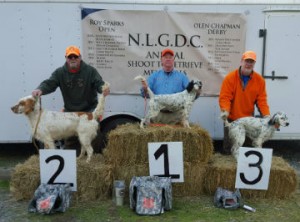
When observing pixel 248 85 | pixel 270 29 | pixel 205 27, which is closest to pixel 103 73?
pixel 205 27

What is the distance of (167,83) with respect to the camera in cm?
522

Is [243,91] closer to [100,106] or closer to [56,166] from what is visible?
[100,106]

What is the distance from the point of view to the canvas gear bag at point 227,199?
4.50 m

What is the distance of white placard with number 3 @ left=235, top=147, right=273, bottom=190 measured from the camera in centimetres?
467

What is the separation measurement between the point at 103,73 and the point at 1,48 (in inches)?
67.1

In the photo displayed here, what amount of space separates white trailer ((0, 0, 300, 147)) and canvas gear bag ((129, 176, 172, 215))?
1.97 metres

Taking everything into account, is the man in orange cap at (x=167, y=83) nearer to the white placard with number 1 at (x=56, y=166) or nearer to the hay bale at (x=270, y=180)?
the hay bale at (x=270, y=180)

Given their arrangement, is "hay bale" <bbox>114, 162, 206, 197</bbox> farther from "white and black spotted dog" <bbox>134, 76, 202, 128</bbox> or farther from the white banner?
the white banner

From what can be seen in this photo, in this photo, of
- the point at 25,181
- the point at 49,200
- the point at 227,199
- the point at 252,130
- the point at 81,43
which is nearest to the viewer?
the point at 49,200

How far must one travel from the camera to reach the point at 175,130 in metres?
4.72

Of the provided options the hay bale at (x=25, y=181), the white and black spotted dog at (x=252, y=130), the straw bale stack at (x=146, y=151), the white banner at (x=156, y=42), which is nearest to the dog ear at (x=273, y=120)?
the white and black spotted dog at (x=252, y=130)

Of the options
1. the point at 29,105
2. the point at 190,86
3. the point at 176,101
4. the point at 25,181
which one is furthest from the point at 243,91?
the point at 25,181

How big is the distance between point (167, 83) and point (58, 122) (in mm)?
1643

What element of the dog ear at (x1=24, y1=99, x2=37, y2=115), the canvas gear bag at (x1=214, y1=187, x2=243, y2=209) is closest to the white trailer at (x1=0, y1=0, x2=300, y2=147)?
the dog ear at (x1=24, y1=99, x2=37, y2=115)
